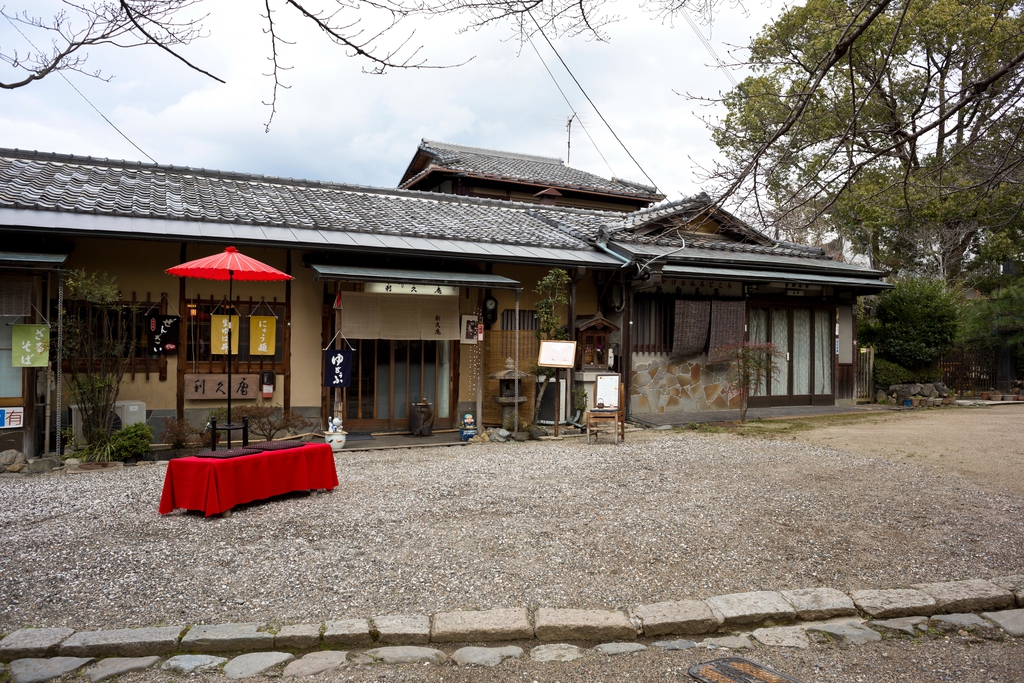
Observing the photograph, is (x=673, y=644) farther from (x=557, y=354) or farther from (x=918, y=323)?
(x=918, y=323)

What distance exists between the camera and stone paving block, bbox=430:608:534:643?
395 cm

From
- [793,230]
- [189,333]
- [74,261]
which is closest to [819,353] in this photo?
[793,230]

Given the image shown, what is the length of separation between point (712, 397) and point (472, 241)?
20.0 feet

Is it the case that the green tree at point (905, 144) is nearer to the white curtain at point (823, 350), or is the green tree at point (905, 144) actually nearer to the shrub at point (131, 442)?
the white curtain at point (823, 350)

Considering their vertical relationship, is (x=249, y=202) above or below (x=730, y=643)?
above

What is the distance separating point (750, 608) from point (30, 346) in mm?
8551

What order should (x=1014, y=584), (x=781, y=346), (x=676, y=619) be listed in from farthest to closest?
(x=781, y=346), (x=1014, y=584), (x=676, y=619)

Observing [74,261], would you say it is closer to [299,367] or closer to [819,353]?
[299,367]

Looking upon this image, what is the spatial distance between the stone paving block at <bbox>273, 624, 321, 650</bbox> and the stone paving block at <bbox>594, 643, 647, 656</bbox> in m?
1.71

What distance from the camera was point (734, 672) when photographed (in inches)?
143

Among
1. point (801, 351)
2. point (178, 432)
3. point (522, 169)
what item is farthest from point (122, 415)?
point (522, 169)

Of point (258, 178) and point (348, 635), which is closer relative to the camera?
point (348, 635)

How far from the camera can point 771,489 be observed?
697 centimetres

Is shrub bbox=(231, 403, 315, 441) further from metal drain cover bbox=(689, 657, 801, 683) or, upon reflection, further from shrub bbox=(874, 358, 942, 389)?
shrub bbox=(874, 358, 942, 389)
